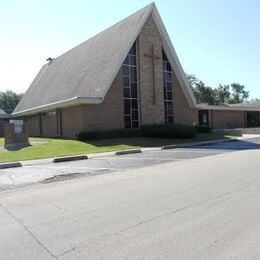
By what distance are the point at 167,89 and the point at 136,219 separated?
2889 cm

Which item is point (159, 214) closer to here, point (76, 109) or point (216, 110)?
point (76, 109)

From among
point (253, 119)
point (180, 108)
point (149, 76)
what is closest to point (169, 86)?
point (180, 108)

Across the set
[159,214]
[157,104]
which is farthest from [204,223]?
[157,104]

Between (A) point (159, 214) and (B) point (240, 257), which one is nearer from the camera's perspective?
(B) point (240, 257)

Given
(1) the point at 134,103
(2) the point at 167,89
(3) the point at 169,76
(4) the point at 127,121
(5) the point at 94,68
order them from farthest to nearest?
(3) the point at 169,76, (2) the point at 167,89, (1) the point at 134,103, (5) the point at 94,68, (4) the point at 127,121

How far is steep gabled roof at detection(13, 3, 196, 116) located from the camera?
1134 inches

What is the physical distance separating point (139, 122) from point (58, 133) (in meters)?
7.39

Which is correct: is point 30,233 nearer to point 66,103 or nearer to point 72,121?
point 66,103

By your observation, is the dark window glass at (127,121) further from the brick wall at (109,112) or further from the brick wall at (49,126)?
the brick wall at (49,126)

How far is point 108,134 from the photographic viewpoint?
28281 millimetres

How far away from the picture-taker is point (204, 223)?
5.59 m

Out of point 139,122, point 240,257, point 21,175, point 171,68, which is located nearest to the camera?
point 240,257

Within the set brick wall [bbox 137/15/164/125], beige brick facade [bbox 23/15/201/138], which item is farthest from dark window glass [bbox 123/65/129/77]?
brick wall [bbox 137/15/164/125]

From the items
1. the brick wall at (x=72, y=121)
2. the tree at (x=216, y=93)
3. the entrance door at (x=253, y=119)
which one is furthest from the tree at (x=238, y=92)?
the brick wall at (x=72, y=121)
